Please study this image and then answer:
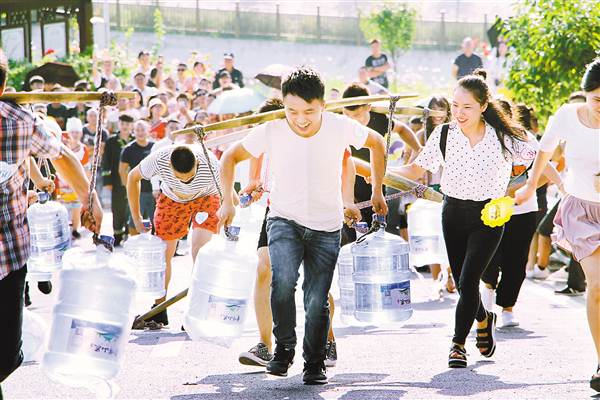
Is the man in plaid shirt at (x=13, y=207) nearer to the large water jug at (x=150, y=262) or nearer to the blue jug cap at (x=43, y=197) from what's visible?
the blue jug cap at (x=43, y=197)

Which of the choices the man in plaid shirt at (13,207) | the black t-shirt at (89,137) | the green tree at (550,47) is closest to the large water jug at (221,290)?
the man in plaid shirt at (13,207)

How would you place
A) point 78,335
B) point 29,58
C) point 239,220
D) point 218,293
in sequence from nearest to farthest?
point 78,335, point 218,293, point 239,220, point 29,58

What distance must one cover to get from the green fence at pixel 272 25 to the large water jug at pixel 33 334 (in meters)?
39.0

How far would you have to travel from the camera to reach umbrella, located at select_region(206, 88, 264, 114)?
2125 centimetres

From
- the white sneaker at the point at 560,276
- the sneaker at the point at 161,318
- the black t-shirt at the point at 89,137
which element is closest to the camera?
the sneaker at the point at 161,318

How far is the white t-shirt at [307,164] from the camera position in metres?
7.55

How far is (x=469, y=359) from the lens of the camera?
903cm

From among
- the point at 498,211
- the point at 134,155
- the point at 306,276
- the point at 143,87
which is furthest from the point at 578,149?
the point at 143,87

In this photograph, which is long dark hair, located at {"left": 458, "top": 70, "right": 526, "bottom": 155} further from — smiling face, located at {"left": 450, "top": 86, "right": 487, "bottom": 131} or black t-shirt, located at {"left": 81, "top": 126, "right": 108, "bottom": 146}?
black t-shirt, located at {"left": 81, "top": 126, "right": 108, "bottom": 146}

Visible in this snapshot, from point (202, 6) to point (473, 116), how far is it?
42220 mm

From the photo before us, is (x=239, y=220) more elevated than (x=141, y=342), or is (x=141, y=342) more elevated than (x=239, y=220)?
(x=239, y=220)

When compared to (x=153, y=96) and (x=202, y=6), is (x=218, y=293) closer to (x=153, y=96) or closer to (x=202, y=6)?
(x=153, y=96)

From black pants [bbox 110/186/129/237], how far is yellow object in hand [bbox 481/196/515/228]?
11692 mm

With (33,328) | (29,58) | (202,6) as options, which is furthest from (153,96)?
(202,6)
